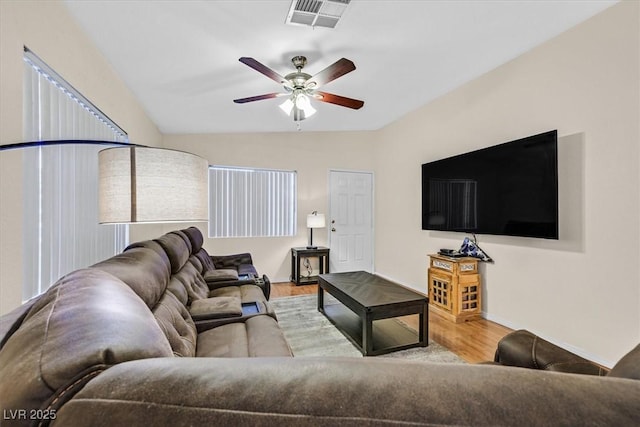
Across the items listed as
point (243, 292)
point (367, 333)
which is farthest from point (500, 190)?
point (243, 292)

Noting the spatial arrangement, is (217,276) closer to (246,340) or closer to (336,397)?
(246,340)

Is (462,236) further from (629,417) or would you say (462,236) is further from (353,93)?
(629,417)

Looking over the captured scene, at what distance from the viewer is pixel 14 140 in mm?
1335

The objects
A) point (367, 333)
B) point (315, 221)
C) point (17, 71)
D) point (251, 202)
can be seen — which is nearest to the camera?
point (17, 71)

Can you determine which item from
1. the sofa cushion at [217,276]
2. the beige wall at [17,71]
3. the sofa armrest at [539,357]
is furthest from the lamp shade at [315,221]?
the sofa armrest at [539,357]

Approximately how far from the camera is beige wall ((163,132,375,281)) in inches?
183

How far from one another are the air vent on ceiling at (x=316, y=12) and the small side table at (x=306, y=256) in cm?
329

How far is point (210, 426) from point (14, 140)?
68.6 inches

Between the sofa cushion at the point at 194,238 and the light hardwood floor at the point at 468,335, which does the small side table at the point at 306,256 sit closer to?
the sofa cushion at the point at 194,238

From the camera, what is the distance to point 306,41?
2.32 metres

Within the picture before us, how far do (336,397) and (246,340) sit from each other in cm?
146

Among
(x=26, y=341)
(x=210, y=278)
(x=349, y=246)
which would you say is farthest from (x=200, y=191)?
(x=349, y=246)

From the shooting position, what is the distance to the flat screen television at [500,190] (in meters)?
2.44

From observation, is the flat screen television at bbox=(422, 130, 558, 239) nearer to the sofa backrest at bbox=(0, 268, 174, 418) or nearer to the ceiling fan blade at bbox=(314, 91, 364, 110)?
the ceiling fan blade at bbox=(314, 91, 364, 110)
